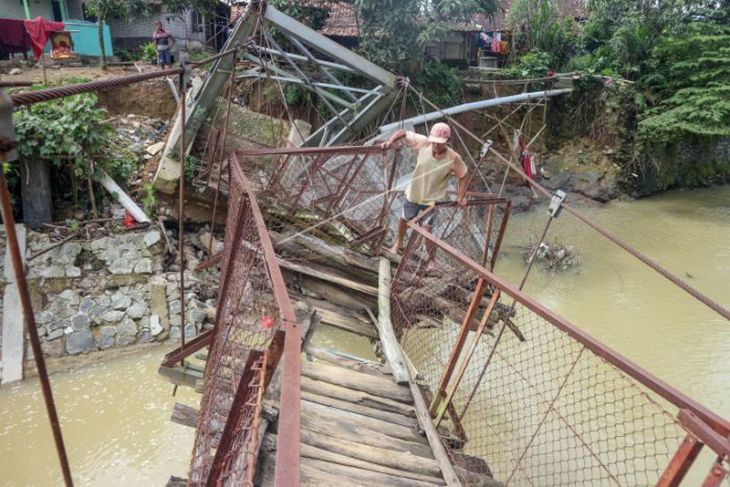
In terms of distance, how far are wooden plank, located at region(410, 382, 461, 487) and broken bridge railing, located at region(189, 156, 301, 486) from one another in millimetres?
1178

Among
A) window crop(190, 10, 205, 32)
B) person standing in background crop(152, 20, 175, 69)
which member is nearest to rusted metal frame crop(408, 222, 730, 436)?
person standing in background crop(152, 20, 175, 69)

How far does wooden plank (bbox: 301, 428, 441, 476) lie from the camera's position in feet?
8.32

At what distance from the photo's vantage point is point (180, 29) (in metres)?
14.3

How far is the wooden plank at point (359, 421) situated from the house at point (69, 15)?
11807mm

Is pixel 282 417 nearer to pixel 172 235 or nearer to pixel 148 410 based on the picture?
pixel 148 410

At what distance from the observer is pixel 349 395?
2.99 m

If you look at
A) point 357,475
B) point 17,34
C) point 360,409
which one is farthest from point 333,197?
point 17,34

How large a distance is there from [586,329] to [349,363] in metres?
6.06

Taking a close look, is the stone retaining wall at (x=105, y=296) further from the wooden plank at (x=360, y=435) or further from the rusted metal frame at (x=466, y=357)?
the rusted metal frame at (x=466, y=357)

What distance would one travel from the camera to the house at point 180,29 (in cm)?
1324

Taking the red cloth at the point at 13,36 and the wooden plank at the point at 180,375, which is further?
the red cloth at the point at 13,36

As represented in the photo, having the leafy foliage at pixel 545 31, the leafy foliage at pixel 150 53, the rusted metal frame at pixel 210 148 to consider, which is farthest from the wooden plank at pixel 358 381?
the leafy foliage at pixel 545 31

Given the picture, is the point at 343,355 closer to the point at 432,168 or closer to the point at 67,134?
the point at 432,168

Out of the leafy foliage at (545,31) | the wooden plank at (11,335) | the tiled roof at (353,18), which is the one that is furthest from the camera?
the leafy foliage at (545,31)
